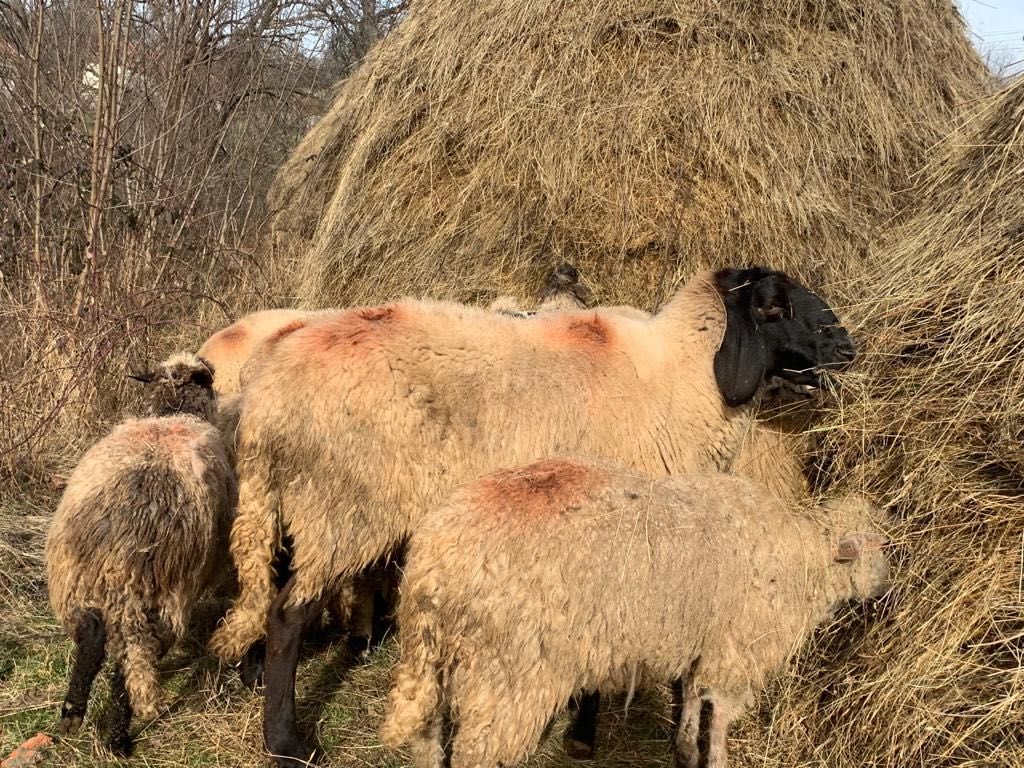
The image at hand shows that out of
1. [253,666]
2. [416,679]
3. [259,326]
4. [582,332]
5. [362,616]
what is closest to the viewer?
[416,679]

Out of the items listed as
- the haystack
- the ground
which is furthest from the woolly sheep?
the haystack

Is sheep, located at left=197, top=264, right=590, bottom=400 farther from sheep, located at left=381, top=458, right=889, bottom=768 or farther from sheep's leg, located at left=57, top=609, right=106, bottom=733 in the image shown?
sheep, located at left=381, top=458, right=889, bottom=768

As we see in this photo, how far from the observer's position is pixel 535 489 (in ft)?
9.43

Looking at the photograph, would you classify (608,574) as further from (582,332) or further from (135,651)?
(135,651)

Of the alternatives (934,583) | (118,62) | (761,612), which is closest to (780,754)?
(761,612)

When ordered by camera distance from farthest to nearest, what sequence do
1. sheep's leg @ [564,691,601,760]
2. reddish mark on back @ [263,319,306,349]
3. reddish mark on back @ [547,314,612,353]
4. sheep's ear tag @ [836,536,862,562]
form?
reddish mark on back @ [263,319,306,349] < reddish mark on back @ [547,314,612,353] < sheep's leg @ [564,691,601,760] < sheep's ear tag @ [836,536,862,562]

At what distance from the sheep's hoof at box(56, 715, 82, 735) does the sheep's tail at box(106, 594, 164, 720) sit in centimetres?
30

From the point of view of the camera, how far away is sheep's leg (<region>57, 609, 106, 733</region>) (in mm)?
3363

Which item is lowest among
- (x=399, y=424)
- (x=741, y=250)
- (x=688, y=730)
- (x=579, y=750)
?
(x=579, y=750)

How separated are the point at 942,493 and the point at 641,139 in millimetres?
3439

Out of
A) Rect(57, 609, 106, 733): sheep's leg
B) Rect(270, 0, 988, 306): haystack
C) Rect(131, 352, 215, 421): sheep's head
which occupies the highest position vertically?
Rect(270, 0, 988, 306): haystack

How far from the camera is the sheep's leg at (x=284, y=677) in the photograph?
3330 mm

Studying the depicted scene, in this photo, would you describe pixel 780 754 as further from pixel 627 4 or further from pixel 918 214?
pixel 627 4

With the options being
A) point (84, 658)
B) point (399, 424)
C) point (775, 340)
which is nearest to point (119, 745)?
point (84, 658)
